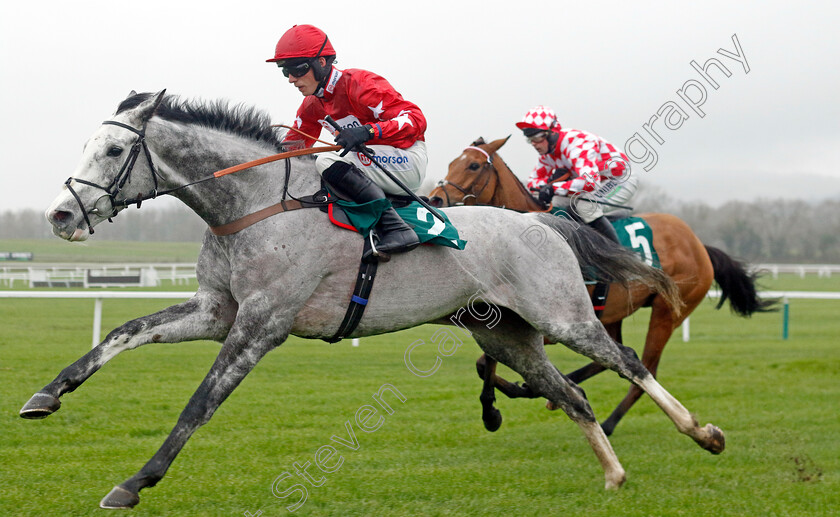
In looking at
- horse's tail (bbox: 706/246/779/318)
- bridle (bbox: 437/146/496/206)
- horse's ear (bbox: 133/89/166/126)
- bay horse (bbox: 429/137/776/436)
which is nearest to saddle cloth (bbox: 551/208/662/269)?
bay horse (bbox: 429/137/776/436)

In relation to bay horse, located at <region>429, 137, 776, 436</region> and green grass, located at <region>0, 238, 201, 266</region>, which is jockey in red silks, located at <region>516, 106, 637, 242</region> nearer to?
bay horse, located at <region>429, 137, 776, 436</region>

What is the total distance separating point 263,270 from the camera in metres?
3.53

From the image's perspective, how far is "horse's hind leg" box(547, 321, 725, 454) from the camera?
166 inches

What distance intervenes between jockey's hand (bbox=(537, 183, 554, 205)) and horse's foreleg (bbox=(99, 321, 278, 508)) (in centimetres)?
300

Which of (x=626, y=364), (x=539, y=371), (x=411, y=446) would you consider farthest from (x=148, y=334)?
(x=626, y=364)

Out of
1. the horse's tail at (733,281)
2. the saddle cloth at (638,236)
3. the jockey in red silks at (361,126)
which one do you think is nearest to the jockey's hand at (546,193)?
the saddle cloth at (638,236)

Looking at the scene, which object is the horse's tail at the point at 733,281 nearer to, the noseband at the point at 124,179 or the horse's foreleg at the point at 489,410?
the horse's foreleg at the point at 489,410

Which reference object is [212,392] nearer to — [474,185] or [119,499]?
[119,499]

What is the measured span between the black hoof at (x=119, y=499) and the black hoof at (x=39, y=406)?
0.39 metres

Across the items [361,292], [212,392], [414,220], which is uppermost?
[414,220]

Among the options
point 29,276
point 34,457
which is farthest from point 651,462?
point 29,276

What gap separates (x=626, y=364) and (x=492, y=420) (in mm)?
1274

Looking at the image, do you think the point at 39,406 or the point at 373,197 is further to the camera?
the point at 373,197

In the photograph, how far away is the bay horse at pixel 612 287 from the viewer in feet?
18.8
